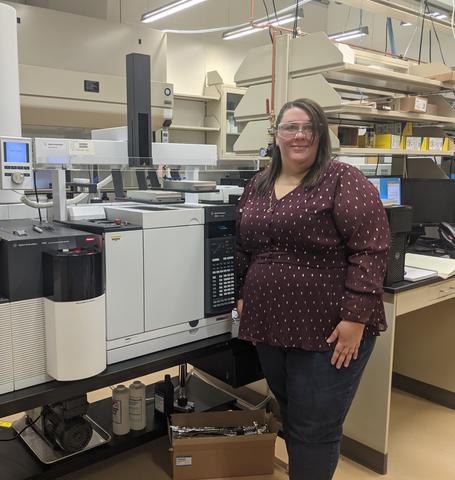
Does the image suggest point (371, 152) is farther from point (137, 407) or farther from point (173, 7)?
point (173, 7)

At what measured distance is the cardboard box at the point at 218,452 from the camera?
1959mm

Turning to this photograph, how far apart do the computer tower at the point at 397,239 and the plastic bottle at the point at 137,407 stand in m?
1.12

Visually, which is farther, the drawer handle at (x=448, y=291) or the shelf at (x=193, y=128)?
the shelf at (x=193, y=128)

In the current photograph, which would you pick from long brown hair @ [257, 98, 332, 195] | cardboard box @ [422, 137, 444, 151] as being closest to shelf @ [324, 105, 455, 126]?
cardboard box @ [422, 137, 444, 151]

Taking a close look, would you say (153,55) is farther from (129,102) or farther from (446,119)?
(446,119)

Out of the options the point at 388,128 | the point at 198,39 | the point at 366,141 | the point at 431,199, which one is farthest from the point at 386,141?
the point at 198,39

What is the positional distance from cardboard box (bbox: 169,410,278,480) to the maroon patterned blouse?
63cm

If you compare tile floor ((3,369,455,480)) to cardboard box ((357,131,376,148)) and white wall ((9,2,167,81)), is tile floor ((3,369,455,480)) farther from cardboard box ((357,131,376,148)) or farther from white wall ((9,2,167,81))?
white wall ((9,2,167,81))

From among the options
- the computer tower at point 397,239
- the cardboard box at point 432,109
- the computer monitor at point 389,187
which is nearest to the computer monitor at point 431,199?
the computer monitor at point 389,187

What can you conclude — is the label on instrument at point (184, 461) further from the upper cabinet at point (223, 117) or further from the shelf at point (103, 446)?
the upper cabinet at point (223, 117)

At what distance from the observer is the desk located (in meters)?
2.11

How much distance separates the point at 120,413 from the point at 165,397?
0.77ft

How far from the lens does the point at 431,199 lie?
299cm

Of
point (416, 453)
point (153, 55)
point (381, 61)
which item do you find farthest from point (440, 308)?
point (153, 55)
